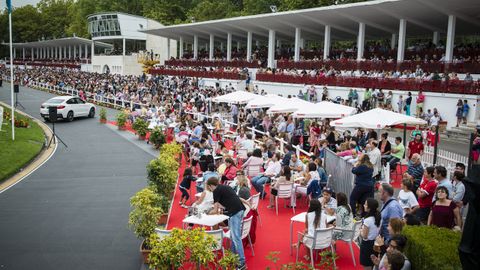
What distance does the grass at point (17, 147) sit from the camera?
18.5 metres

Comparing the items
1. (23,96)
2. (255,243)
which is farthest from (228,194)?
(23,96)

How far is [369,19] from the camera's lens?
35.3 metres

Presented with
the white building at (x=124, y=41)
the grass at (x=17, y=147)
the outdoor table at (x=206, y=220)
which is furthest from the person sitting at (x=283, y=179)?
the white building at (x=124, y=41)

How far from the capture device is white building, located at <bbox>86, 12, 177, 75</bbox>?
237ft

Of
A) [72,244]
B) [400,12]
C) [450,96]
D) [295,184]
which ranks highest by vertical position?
[400,12]

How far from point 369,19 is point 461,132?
50.2ft

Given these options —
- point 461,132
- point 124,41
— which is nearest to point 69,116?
point 461,132

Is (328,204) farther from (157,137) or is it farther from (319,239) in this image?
(157,137)

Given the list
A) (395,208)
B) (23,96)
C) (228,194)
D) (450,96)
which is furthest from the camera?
(23,96)

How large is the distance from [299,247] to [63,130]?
75.4 ft

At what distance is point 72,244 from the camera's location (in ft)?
34.9

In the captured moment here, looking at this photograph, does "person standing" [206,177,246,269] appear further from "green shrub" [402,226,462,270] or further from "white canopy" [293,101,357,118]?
"white canopy" [293,101,357,118]

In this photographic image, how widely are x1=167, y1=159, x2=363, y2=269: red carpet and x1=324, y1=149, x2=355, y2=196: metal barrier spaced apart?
116 centimetres

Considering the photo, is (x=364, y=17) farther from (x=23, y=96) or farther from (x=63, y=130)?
(x=23, y=96)
